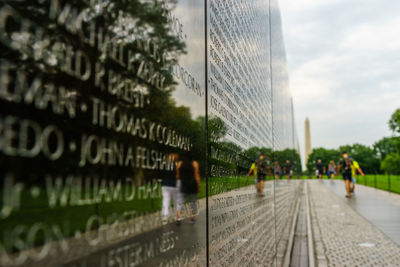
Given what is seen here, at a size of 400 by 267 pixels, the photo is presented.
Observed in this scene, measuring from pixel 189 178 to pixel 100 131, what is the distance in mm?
519

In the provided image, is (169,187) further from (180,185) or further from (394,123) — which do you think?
(394,123)

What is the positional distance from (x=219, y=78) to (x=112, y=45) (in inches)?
40.2

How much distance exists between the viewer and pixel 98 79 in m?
0.64

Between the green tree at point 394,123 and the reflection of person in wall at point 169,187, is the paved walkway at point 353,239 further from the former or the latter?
the green tree at point 394,123

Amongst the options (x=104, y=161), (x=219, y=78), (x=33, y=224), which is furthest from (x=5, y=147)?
(x=219, y=78)

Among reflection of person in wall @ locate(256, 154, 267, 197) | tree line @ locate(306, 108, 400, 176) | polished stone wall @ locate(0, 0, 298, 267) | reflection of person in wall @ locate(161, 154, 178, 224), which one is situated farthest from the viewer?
tree line @ locate(306, 108, 400, 176)

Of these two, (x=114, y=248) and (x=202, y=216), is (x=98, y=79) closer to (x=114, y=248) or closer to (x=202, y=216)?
(x=114, y=248)

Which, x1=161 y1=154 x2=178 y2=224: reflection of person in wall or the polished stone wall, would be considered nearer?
the polished stone wall

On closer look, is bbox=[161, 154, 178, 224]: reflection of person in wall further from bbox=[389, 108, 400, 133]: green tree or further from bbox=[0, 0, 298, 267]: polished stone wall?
bbox=[389, 108, 400, 133]: green tree

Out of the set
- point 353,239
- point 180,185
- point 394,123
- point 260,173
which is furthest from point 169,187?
point 394,123

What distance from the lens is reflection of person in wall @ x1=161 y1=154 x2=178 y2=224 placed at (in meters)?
0.91

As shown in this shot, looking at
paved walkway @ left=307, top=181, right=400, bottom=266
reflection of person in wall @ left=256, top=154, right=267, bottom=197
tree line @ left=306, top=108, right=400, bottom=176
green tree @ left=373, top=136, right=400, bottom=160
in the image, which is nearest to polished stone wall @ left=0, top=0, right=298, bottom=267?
reflection of person in wall @ left=256, top=154, right=267, bottom=197

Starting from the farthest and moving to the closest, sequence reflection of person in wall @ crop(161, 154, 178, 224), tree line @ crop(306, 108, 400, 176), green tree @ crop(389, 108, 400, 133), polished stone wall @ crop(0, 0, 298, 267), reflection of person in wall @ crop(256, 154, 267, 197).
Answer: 1. tree line @ crop(306, 108, 400, 176)
2. green tree @ crop(389, 108, 400, 133)
3. reflection of person in wall @ crop(256, 154, 267, 197)
4. reflection of person in wall @ crop(161, 154, 178, 224)
5. polished stone wall @ crop(0, 0, 298, 267)

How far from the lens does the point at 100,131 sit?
25.2 inches
